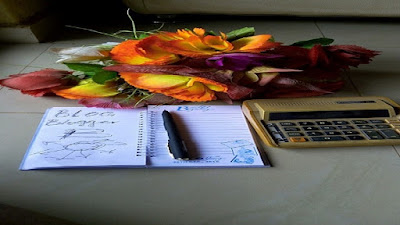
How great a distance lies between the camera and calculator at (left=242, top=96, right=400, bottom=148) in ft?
1.78

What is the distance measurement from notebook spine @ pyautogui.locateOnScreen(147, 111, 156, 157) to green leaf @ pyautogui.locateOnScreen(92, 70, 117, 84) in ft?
0.32

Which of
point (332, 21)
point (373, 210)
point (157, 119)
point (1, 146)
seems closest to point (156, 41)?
point (157, 119)

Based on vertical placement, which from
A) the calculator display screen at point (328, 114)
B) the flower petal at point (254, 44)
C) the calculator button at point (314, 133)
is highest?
the flower petal at point (254, 44)

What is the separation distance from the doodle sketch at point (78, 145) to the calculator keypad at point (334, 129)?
0.71 feet

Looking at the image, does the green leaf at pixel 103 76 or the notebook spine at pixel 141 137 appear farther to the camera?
the green leaf at pixel 103 76

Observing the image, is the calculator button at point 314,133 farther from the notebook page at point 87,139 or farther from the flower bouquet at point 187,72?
the notebook page at point 87,139

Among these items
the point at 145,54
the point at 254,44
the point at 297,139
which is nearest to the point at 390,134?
the point at 297,139

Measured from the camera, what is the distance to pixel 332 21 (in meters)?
1.17

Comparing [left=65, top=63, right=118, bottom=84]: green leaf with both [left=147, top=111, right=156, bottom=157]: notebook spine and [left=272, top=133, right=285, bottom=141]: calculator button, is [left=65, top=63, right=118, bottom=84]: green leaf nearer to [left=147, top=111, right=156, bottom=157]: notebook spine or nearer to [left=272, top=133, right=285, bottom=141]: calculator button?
[left=147, top=111, right=156, bottom=157]: notebook spine

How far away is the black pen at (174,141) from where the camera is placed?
19.8 inches

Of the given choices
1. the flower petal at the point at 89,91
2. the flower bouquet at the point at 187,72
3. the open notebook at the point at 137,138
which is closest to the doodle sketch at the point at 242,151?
the open notebook at the point at 137,138

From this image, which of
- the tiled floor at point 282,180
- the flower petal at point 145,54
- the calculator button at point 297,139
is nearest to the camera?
the tiled floor at point 282,180

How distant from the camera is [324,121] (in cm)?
58

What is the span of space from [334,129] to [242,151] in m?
0.14
